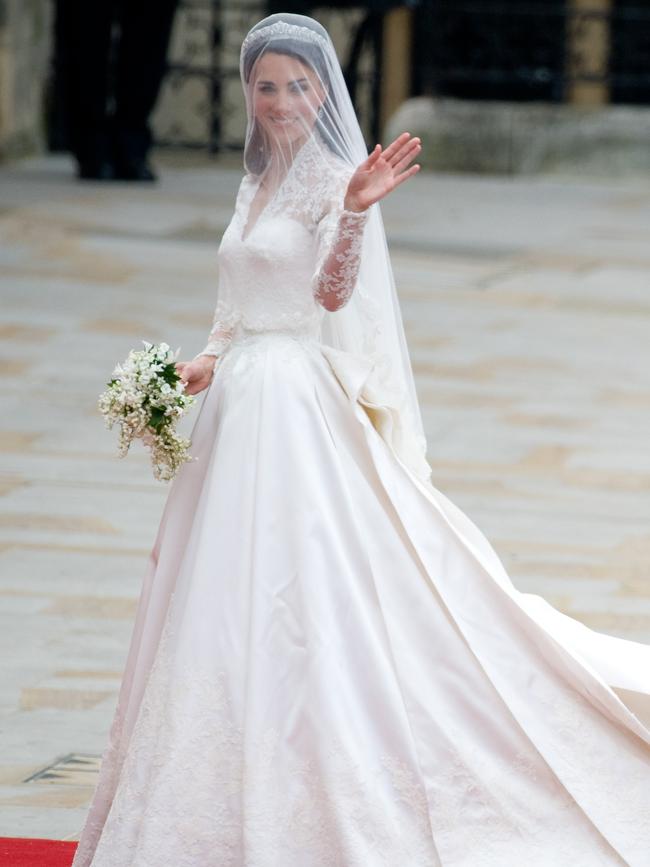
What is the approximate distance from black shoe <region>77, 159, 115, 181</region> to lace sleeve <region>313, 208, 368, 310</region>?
12.0 m

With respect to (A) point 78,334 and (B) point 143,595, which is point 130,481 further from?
(B) point 143,595

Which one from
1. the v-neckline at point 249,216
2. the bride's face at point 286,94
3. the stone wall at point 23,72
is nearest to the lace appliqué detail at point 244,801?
the v-neckline at point 249,216

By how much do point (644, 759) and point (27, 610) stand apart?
264 cm

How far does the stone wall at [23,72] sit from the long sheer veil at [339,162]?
12662mm

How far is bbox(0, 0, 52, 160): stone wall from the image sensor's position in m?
16.4

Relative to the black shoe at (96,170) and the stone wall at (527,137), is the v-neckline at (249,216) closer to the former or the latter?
the black shoe at (96,170)

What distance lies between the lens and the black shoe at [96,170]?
15.6 meters

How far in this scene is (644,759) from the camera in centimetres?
403

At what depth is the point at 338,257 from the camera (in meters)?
3.82

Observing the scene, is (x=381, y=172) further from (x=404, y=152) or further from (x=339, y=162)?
(x=339, y=162)

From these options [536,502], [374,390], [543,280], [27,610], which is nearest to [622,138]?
[543,280]

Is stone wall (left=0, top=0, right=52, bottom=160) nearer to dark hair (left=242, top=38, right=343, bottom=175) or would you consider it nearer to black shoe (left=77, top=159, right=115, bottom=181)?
black shoe (left=77, top=159, right=115, bottom=181)

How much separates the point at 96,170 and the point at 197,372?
11852 mm

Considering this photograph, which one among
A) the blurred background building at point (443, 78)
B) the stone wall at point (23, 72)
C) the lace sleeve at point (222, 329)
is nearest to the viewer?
the lace sleeve at point (222, 329)
